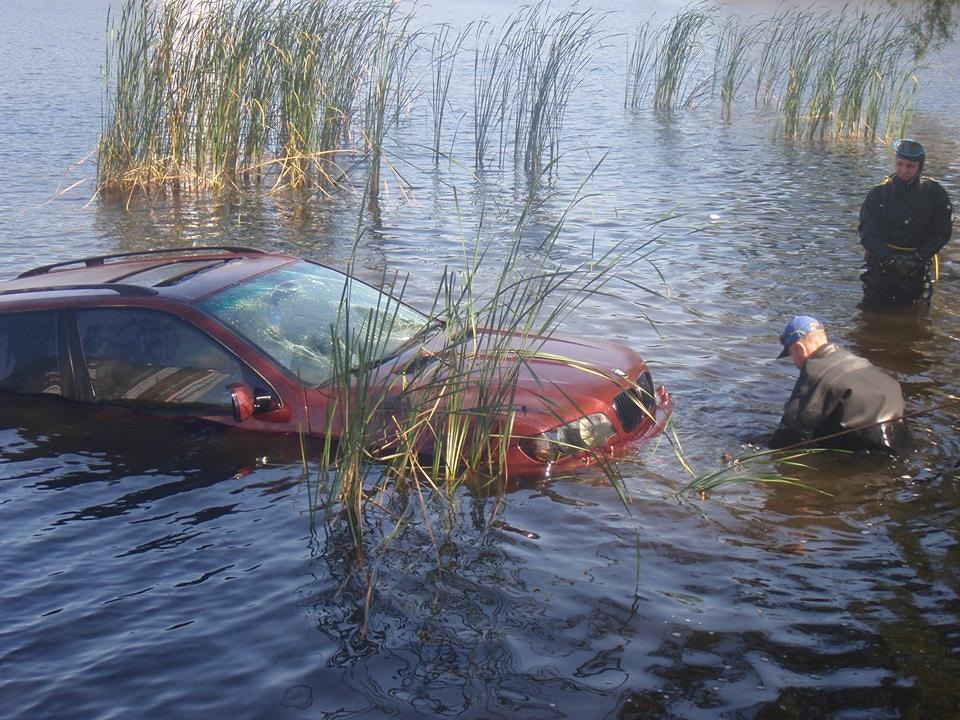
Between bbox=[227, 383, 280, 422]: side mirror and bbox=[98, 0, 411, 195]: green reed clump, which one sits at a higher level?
bbox=[98, 0, 411, 195]: green reed clump

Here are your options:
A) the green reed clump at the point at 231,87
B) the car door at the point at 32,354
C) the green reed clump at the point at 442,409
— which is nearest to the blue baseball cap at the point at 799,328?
the green reed clump at the point at 442,409

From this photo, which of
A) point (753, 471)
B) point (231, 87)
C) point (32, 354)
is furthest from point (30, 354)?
point (231, 87)

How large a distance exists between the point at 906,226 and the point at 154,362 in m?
6.48

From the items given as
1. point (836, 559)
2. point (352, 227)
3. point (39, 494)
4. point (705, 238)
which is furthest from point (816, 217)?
point (39, 494)

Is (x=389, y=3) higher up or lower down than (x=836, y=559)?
higher up

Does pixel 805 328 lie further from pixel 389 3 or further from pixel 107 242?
pixel 389 3

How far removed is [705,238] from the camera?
46.3 ft

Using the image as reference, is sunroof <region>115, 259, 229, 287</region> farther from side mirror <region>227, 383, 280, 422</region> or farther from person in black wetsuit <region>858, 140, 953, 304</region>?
→ person in black wetsuit <region>858, 140, 953, 304</region>

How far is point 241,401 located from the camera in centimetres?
651

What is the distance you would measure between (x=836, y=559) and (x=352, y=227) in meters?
10.1

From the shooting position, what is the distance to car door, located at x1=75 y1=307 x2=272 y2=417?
6.81 meters

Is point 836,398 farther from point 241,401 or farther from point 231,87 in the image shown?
point 231,87

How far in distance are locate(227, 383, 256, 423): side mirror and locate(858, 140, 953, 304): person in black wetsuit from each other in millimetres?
5929

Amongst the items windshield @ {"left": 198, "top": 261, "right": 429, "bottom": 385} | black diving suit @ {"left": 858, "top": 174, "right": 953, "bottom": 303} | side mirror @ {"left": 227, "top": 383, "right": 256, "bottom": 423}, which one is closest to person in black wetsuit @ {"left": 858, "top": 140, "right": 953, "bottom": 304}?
black diving suit @ {"left": 858, "top": 174, "right": 953, "bottom": 303}
